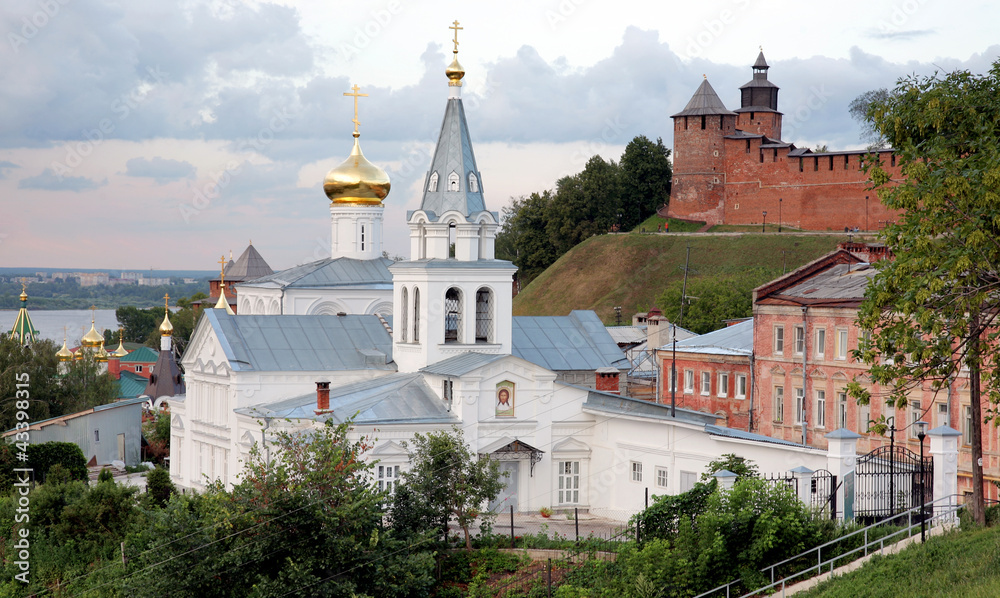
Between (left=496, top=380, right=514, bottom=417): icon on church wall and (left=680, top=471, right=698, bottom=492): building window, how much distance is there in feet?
13.8

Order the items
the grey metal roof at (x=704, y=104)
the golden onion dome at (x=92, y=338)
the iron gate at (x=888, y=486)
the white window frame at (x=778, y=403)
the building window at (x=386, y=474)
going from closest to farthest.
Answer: the iron gate at (x=888, y=486)
the building window at (x=386, y=474)
the white window frame at (x=778, y=403)
the golden onion dome at (x=92, y=338)
the grey metal roof at (x=704, y=104)

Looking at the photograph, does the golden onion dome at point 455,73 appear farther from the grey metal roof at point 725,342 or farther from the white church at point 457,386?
the grey metal roof at point 725,342

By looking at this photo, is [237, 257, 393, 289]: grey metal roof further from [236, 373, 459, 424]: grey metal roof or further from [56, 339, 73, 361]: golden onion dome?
[56, 339, 73, 361]: golden onion dome

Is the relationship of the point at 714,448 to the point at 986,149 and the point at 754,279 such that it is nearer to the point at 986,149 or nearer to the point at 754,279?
the point at 986,149

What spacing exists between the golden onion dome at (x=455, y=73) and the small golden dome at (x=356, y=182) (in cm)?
964

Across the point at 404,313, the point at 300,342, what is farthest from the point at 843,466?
the point at 300,342

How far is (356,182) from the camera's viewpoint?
39.8 m

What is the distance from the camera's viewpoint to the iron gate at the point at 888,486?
17922 millimetres

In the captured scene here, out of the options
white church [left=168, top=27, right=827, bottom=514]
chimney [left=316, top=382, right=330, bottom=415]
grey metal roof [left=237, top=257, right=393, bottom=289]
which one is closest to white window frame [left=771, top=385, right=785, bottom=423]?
white church [left=168, top=27, right=827, bottom=514]

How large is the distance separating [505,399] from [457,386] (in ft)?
3.69

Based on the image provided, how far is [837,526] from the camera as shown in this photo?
1727cm

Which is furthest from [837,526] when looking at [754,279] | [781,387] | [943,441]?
[754,279]

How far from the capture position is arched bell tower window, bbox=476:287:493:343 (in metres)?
29.9

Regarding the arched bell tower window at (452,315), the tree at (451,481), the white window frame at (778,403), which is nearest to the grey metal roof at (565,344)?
the arched bell tower window at (452,315)
